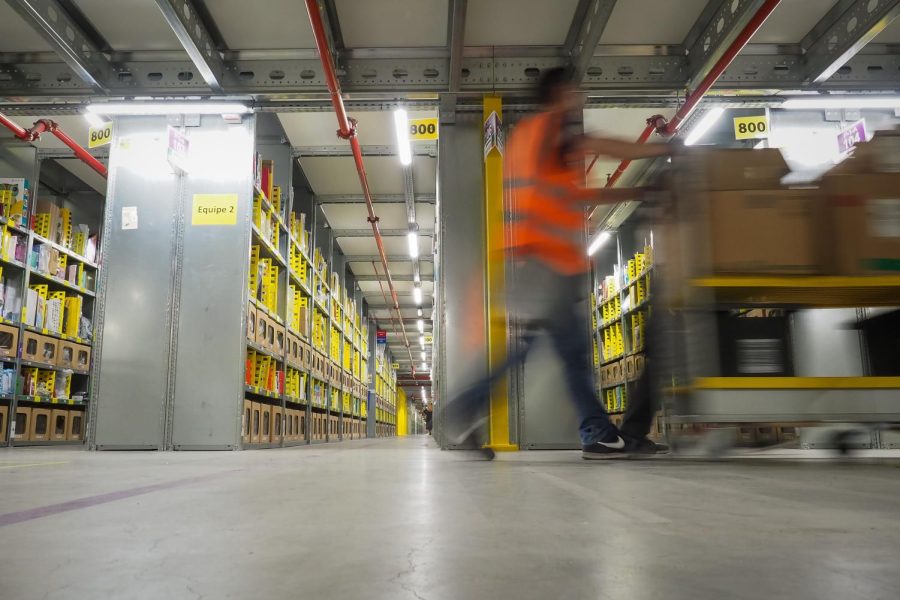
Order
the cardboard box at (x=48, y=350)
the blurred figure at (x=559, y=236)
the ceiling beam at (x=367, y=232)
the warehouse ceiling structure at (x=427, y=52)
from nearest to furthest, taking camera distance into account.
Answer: the blurred figure at (x=559, y=236)
the warehouse ceiling structure at (x=427, y=52)
the cardboard box at (x=48, y=350)
the ceiling beam at (x=367, y=232)

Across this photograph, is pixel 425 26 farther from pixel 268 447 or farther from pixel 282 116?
pixel 268 447

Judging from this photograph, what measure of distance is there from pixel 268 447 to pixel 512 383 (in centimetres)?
335

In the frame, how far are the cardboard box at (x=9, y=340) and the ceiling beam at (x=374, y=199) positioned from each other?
5305 mm

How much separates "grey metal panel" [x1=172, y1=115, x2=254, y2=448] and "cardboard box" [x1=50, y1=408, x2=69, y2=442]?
372cm

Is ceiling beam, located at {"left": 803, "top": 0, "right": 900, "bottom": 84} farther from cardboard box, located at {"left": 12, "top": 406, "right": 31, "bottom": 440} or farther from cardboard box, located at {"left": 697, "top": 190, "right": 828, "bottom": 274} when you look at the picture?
cardboard box, located at {"left": 12, "top": 406, "right": 31, "bottom": 440}

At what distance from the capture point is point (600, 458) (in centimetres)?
388

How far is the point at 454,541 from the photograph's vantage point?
1143 mm

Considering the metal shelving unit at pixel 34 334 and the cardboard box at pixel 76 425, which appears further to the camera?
the cardboard box at pixel 76 425

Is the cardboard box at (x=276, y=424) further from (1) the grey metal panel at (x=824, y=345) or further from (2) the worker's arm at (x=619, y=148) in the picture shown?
(1) the grey metal panel at (x=824, y=345)

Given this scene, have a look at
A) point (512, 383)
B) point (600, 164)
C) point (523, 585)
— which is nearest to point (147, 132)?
point (512, 383)

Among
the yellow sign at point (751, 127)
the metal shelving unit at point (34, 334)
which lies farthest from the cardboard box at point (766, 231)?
the metal shelving unit at point (34, 334)

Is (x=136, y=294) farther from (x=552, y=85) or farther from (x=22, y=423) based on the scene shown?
(x=552, y=85)

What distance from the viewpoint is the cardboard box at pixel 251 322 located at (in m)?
6.66

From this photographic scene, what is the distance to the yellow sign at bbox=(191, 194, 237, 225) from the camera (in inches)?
259
